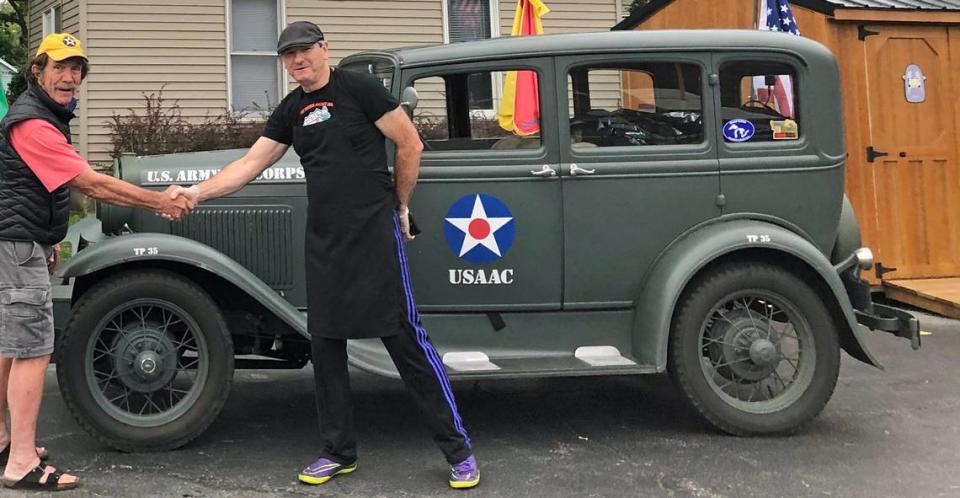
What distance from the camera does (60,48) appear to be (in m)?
3.83

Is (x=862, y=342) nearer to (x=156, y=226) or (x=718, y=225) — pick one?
(x=718, y=225)

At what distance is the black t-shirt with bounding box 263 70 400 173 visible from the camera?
381 centimetres

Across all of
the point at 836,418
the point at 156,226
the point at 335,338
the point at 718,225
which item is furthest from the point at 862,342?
the point at 156,226

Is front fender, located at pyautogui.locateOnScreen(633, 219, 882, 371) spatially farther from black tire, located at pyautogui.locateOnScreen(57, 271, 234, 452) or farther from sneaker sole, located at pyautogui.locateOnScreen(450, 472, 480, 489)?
black tire, located at pyautogui.locateOnScreen(57, 271, 234, 452)

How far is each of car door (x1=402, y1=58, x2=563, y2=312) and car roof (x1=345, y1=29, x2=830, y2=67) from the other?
0.05 meters

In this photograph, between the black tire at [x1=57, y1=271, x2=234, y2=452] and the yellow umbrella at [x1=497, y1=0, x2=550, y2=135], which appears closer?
the black tire at [x1=57, y1=271, x2=234, y2=452]

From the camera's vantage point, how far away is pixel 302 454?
4355mm

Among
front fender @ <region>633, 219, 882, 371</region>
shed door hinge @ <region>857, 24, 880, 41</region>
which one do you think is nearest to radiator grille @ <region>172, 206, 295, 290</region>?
front fender @ <region>633, 219, 882, 371</region>

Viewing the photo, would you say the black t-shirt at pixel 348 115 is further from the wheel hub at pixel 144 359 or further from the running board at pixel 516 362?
the wheel hub at pixel 144 359

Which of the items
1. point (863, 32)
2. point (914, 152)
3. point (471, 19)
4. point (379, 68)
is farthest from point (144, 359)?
point (471, 19)

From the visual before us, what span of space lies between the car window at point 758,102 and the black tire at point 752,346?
2.37ft

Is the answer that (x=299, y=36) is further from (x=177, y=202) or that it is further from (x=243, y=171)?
(x=177, y=202)

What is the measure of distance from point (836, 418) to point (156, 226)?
374cm

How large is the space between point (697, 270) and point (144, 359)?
267 centimetres
